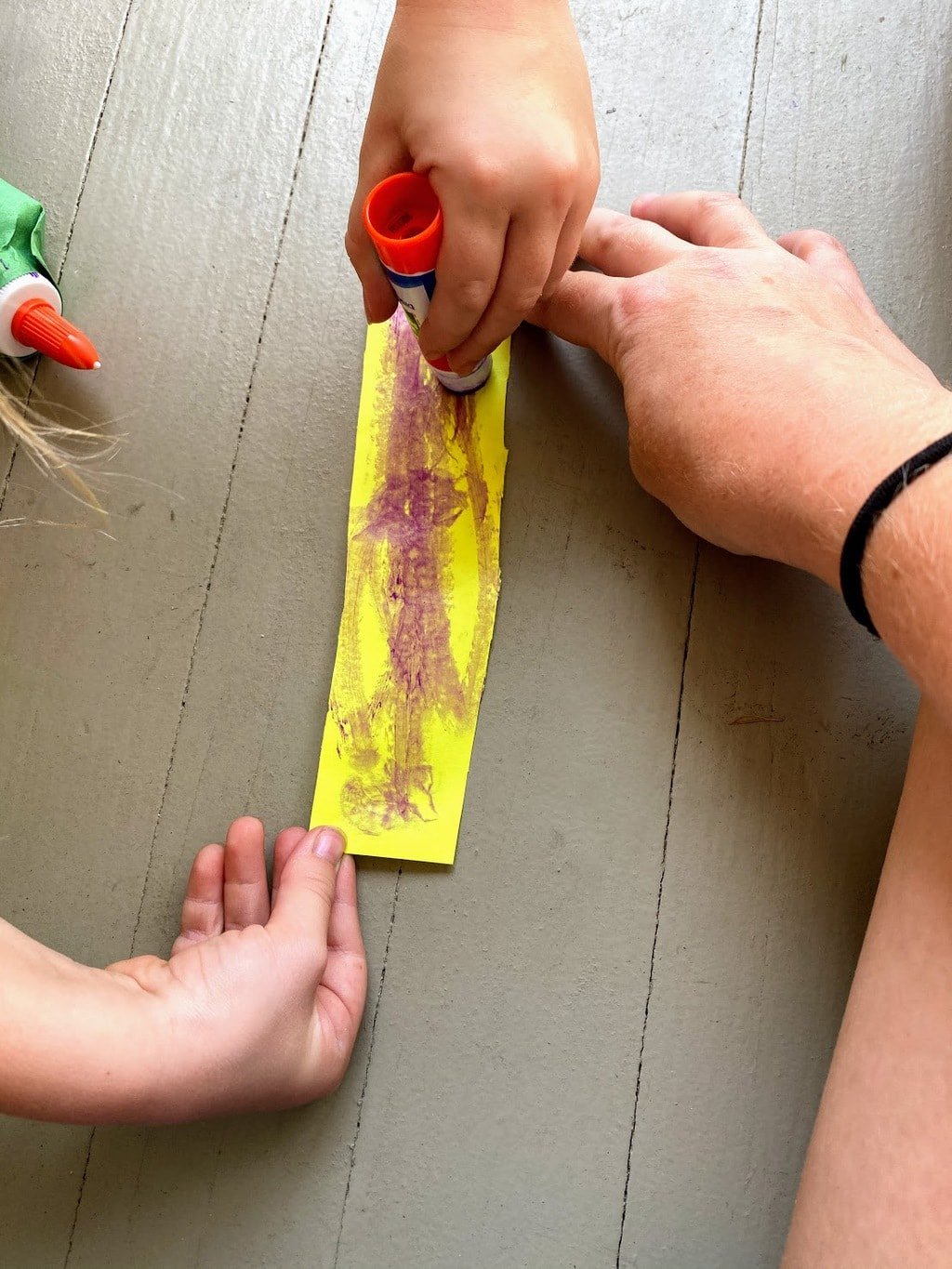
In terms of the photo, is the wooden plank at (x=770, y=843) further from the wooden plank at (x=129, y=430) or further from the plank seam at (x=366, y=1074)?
the wooden plank at (x=129, y=430)

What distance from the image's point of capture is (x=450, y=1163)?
0.75m

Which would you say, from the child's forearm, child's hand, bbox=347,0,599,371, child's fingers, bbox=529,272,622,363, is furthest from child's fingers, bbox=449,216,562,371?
the child's forearm

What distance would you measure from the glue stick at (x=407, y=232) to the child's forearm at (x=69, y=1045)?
54 cm

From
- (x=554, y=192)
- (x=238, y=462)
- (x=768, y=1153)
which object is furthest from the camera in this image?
(x=238, y=462)

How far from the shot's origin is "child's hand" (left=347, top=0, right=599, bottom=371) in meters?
0.62

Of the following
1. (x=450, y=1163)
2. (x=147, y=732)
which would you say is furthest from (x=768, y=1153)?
(x=147, y=732)

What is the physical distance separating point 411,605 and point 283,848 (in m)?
0.23

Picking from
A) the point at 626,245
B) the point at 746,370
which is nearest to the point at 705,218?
the point at 626,245

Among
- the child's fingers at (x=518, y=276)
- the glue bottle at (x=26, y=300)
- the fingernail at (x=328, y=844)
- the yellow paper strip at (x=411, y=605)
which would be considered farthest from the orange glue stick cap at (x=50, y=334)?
the fingernail at (x=328, y=844)

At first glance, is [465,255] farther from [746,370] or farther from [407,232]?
[746,370]

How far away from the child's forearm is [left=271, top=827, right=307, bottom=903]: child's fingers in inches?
5.5

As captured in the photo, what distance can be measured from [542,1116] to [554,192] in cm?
68

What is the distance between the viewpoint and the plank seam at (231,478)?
0.82 metres

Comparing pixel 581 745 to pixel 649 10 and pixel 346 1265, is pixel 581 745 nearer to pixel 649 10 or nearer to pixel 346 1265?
pixel 346 1265
